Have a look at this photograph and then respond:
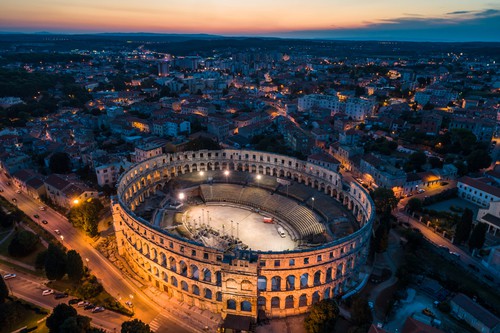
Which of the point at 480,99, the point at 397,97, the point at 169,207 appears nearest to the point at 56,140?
the point at 169,207

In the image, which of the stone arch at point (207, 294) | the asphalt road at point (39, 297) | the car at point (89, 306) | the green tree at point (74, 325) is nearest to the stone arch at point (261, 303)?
the stone arch at point (207, 294)

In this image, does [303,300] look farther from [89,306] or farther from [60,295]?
[60,295]

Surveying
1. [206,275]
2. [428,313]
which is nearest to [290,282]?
[206,275]

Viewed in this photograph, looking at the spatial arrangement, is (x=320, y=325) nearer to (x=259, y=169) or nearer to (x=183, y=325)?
(x=183, y=325)

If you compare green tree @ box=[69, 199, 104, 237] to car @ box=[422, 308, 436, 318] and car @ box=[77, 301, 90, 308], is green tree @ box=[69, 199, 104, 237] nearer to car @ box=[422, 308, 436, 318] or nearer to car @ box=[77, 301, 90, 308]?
car @ box=[77, 301, 90, 308]

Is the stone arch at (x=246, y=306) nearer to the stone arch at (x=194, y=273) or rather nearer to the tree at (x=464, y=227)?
the stone arch at (x=194, y=273)

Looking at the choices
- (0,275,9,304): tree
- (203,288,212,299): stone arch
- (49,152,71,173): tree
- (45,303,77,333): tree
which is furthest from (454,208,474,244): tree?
(49,152,71,173): tree
